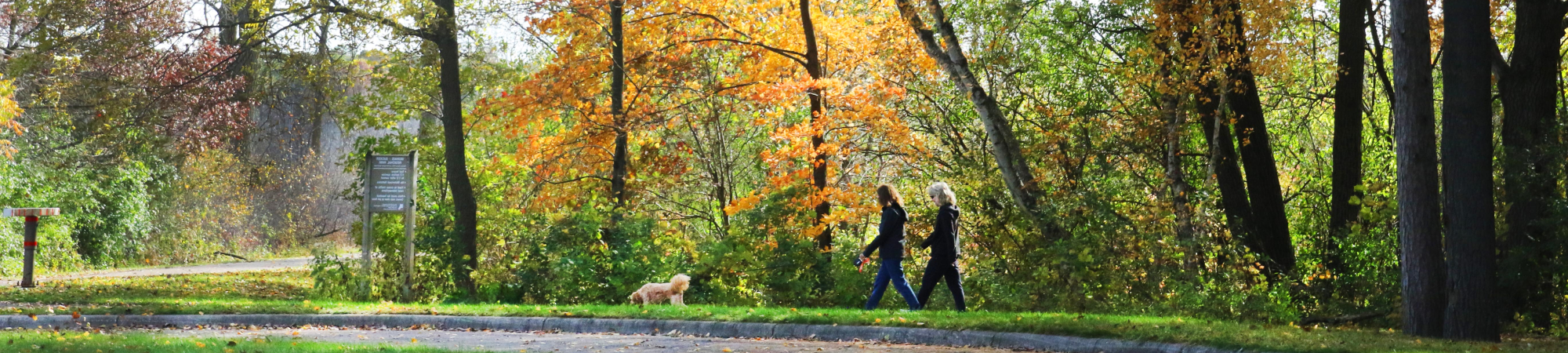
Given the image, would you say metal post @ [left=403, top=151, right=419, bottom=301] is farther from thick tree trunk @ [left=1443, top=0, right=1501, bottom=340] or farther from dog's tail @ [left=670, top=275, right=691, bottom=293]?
thick tree trunk @ [left=1443, top=0, right=1501, bottom=340]

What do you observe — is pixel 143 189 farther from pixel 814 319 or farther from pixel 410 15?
pixel 814 319

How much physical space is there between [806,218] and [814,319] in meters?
4.57

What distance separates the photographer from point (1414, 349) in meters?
8.34

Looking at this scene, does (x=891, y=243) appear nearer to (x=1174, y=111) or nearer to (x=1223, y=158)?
(x=1174, y=111)

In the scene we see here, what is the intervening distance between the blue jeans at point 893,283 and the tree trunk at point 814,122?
6004mm

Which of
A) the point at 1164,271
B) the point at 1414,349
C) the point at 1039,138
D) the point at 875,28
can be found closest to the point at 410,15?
the point at 875,28

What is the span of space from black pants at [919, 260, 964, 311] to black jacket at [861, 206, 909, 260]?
340 millimetres

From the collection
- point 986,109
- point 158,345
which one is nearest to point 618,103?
point 986,109

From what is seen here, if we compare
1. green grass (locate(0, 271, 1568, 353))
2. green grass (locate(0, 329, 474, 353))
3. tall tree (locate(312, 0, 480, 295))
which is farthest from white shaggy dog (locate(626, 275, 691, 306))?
green grass (locate(0, 329, 474, 353))

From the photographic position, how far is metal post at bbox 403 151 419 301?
53.4 ft

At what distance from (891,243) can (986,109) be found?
3.59 metres

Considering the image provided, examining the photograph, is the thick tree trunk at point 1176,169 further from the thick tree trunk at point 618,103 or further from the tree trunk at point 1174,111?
the thick tree trunk at point 618,103

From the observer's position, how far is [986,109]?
15.2m

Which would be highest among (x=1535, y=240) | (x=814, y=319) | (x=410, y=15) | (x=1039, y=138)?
(x=410, y=15)
